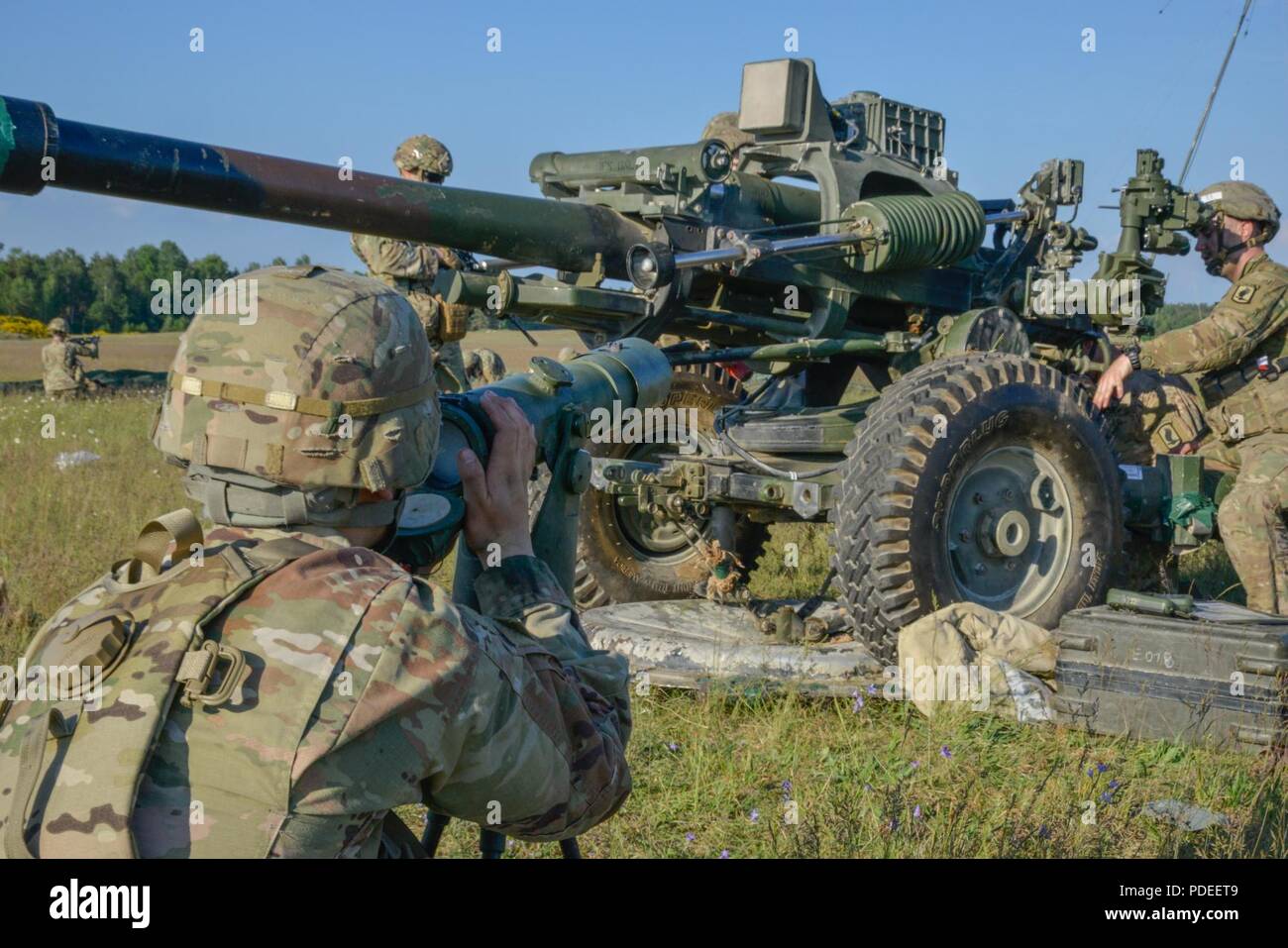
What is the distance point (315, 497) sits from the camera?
2281mm

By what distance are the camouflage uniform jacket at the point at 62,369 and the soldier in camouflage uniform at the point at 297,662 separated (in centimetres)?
1868

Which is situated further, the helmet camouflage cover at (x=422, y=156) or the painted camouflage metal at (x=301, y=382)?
the helmet camouflage cover at (x=422, y=156)

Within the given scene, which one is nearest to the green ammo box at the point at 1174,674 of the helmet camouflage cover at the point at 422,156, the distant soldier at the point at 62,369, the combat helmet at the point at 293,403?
the combat helmet at the point at 293,403

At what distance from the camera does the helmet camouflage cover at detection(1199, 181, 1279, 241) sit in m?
7.54

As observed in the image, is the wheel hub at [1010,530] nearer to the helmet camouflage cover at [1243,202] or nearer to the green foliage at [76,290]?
the helmet camouflage cover at [1243,202]

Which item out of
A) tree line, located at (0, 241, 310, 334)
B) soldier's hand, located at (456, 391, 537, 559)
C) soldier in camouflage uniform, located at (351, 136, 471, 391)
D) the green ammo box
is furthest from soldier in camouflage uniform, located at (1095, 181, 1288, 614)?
tree line, located at (0, 241, 310, 334)

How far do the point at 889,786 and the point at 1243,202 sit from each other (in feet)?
14.7

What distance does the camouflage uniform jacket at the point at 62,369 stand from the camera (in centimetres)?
1966

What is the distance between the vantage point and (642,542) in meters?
7.79

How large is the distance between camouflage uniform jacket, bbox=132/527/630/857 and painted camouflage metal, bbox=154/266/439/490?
13cm

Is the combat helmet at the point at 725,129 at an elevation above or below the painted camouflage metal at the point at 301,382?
above
